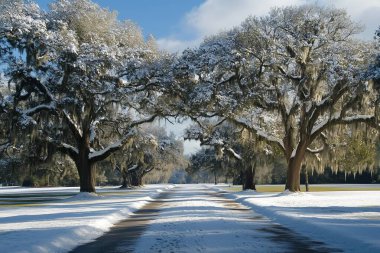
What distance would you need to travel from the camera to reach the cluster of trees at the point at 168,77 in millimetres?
28703

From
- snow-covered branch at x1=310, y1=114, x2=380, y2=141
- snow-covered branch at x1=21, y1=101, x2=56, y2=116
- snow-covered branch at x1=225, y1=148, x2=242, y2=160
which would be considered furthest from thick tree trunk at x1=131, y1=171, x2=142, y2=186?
snow-covered branch at x1=310, y1=114, x2=380, y2=141

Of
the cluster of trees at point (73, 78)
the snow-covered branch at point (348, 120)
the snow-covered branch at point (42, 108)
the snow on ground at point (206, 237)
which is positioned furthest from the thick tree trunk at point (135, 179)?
the snow on ground at point (206, 237)

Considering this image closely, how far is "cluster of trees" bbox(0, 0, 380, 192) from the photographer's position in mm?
28703

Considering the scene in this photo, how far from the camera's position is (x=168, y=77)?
1224 inches

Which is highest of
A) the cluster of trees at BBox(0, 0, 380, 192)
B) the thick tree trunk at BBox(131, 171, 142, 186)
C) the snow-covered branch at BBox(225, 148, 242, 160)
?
the cluster of trees at BBox(0, 0, 380, 192)

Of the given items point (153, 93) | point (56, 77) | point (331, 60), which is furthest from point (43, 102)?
point (331, 60)

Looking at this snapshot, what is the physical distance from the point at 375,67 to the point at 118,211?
451 inches

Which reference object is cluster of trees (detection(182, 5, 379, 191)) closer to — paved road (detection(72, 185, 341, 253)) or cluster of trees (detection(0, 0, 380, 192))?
cluster of trees (detection(0, 0, 380, 192))

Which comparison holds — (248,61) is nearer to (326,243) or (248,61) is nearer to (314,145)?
(314,145)

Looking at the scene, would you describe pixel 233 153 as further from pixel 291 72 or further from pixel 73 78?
pixel 73 78

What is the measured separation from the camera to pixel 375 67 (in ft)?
58.9

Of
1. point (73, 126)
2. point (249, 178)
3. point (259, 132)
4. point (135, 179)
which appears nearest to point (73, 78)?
point (73, 126)

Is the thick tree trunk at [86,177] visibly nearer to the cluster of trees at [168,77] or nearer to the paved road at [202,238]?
the cluster of trees at [168,77]

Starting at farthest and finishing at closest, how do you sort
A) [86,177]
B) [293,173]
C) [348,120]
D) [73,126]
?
1. [86,177]
2. [293,173]
3. [73,126]
4. [348,120]
